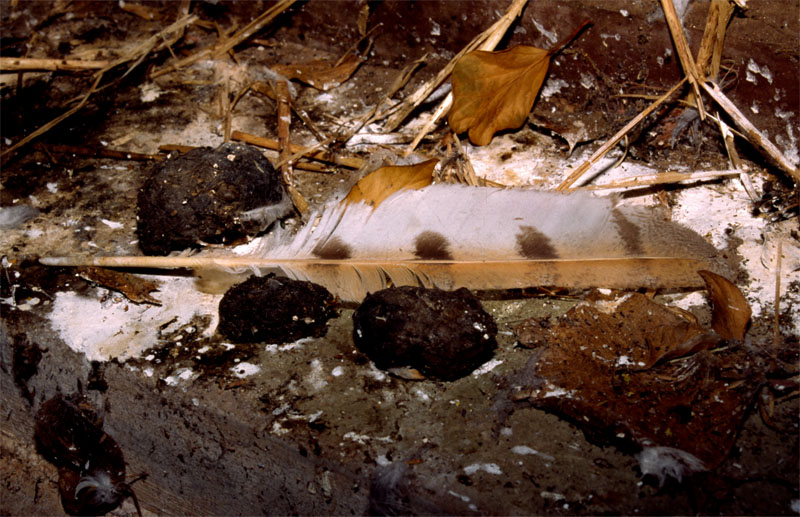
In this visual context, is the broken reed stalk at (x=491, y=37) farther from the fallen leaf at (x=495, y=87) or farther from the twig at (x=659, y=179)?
the twig at (x=659, y=179)

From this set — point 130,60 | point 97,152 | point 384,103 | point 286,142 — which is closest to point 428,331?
point 286,142

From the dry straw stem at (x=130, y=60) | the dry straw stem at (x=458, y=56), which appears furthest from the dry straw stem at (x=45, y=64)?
the dry straw stem at (x=458, y=56)

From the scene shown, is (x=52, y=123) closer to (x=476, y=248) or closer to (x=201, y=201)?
(x=201, y=201)

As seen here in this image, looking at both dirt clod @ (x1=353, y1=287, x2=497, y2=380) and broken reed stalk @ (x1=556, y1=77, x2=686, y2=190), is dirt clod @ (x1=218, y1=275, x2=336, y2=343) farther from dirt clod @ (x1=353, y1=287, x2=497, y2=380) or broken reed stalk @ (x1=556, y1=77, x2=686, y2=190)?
broken reed stalk @ (x1=556, y1=77, x2=686, y2=190)

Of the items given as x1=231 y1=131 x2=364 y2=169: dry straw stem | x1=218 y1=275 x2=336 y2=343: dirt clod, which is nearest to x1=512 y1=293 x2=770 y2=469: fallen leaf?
x1=218 y1=275 x2=336 y2=343: dirt clod

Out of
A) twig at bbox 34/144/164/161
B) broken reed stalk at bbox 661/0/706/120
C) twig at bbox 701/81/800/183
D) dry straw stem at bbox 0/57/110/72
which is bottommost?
twig at bbox 34/144/164/161

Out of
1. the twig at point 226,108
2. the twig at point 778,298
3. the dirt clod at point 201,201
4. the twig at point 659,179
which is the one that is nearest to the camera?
the twig at point 778,298
